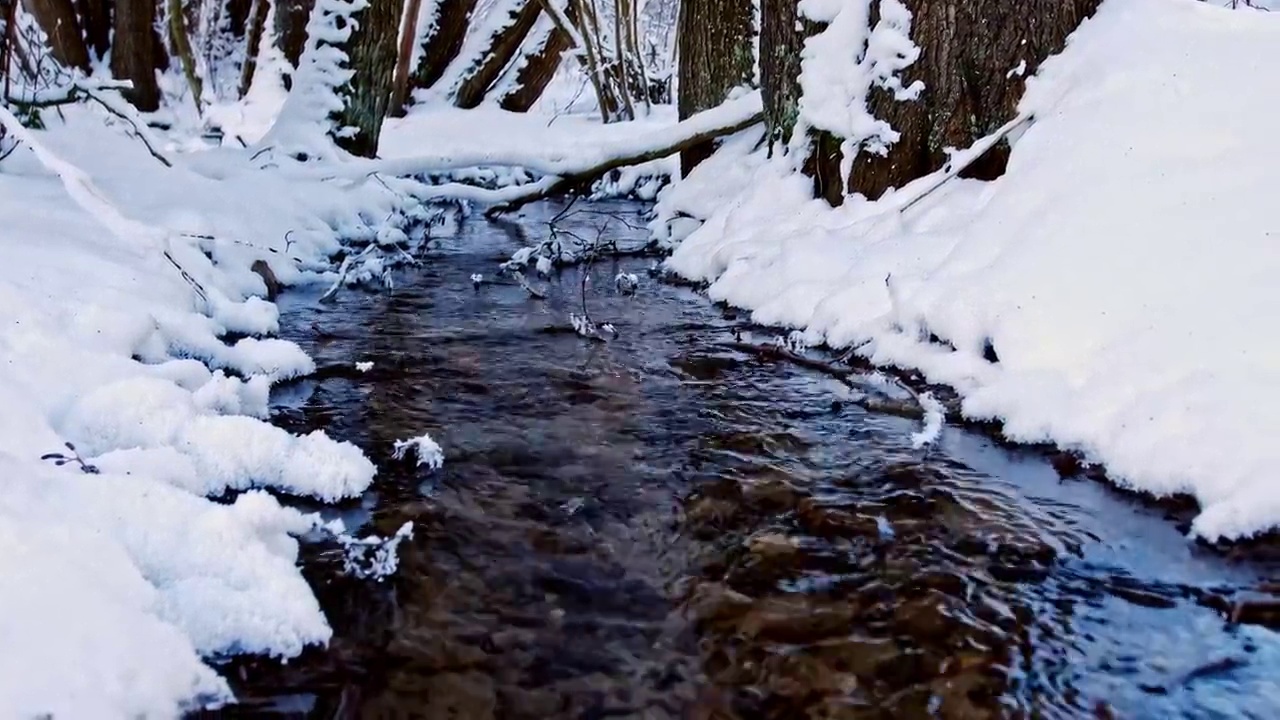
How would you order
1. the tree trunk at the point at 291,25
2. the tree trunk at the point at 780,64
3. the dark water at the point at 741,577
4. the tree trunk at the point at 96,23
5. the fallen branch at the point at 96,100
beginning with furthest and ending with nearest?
the tree trunk at the point at 96,23
the tree trunk at the point at 291,25
the tree trunk at the point at 780,64
the fallen branch at the point at 96,100
the dark water at the point at 741,577

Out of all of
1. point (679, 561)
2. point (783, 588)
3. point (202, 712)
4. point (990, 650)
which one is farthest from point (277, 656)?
point (990, 650)

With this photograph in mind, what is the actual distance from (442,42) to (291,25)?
2078 mm

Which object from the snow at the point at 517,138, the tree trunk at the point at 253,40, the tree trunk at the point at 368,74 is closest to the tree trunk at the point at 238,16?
the tree trunk at the point at 253,40

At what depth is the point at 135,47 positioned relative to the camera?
10992 mm

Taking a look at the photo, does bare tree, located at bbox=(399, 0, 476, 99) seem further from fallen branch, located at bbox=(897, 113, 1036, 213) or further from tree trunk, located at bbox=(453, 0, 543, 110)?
fallen branch, located at bbox=(897, 113, 1036, 213)

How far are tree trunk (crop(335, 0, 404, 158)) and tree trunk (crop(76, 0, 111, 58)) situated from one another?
20.3ft

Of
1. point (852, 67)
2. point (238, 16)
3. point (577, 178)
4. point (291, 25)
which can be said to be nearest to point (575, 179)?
point (577, 178)

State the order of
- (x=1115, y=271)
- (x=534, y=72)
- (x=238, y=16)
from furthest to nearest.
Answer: (x=238, y=16), (x=534, y=72), (x=1115, y=271)

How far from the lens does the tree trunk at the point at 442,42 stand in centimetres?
1212

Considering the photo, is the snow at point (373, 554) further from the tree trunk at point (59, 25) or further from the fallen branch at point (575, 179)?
the tree trunk at point (59, 25)

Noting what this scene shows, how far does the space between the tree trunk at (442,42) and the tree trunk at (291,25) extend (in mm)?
1351

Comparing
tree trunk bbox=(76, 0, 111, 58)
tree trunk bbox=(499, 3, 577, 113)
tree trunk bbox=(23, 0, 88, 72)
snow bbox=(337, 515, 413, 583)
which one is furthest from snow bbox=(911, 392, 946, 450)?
tree trunk bbox=(76, 0, 111, 58)

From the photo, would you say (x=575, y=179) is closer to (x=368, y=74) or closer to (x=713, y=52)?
(x=713, y=52)

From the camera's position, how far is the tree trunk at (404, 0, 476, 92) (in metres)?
12.1
